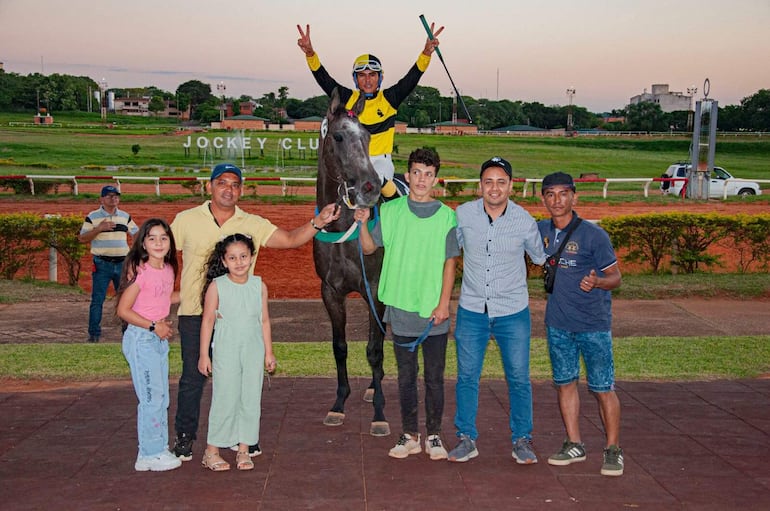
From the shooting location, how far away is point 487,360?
8.32m

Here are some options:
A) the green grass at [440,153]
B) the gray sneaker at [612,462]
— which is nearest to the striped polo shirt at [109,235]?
the gray sneaker at [612,462]

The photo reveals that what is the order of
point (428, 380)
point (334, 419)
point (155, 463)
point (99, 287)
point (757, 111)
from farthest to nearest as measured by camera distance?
point (757, 111) < point (99, 287) < point (334, 419) < point (428, 380) < point (155, 463)

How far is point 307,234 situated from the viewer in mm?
5562

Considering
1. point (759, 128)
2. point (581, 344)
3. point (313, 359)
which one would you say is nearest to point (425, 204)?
point (581, 344)

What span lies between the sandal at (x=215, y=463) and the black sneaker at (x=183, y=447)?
0.21m

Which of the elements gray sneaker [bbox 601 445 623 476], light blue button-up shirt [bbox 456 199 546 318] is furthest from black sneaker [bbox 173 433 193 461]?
gray sneaker [bbox 601 445 623 476]

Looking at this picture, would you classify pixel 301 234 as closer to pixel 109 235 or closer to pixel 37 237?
pixel 109 235

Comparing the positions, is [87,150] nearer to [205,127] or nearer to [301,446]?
[205,127]

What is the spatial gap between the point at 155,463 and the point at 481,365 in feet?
7.25

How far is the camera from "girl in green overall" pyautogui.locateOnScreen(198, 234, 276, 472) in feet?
16.5

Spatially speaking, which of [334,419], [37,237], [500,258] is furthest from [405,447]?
[37,237]

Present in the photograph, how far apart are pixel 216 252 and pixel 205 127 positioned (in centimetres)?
8803

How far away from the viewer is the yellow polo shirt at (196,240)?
5.25 m

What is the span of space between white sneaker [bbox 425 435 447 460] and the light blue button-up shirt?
0.93 m
